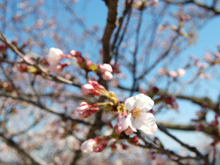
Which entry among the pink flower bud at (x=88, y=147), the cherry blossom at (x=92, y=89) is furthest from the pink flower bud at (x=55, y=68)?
the pink flower bud at (x=88, y=147)

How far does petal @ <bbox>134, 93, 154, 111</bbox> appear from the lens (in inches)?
38.5

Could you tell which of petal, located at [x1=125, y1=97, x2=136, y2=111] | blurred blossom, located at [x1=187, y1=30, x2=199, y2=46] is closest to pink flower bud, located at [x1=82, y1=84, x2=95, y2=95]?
petal, located at [x1=125, y1=97, x2=136, y2=111]

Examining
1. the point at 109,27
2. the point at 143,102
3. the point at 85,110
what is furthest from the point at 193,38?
the point at 85,110

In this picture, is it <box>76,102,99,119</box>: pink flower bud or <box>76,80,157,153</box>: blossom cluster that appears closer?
<box>76,80,157,153</box>: blossom cluster

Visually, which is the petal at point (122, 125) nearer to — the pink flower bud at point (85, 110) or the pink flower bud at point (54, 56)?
the pink flower bud at point (85, 110)

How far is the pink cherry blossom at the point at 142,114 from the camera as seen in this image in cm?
97

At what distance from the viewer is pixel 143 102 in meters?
1.00

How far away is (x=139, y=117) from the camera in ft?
3.29

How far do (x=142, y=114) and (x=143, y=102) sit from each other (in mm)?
66

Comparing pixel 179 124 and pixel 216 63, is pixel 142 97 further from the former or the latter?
pixel 179 124

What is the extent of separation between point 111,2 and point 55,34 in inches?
281

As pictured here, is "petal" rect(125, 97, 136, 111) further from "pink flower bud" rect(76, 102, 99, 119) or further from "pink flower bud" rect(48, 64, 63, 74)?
"pink flower bud" rect(48, 64, 63, 74)

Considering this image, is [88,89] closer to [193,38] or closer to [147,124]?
[147,124]

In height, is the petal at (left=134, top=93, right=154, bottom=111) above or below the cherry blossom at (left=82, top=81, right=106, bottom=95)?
below
